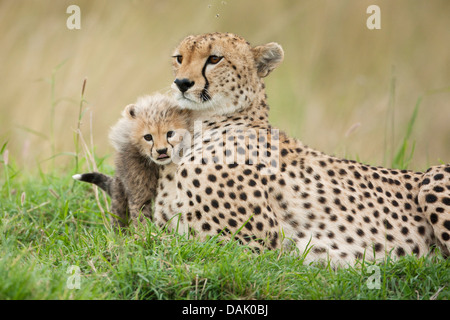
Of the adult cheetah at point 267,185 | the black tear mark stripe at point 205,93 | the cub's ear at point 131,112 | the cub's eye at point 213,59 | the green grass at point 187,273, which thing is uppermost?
the cub's eye at point 213,59

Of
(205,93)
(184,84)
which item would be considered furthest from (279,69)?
(184,84)

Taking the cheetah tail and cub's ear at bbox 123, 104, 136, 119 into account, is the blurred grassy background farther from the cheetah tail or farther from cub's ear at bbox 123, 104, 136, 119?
cub's ear at bbox 123, 104, 136, 119

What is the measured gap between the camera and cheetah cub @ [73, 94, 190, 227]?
14.6 feet

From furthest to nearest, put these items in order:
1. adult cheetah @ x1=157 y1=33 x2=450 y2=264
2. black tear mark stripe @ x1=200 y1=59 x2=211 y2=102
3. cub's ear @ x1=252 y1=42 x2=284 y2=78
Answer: cub's ear @ x1=252 y1=42 x2=284 y2=78 < black tear mark stripe @ x1=200 y1=59 x2=211 y2=102 < adult cheetah @ x1=157 y1=33 x2=450 y2=264

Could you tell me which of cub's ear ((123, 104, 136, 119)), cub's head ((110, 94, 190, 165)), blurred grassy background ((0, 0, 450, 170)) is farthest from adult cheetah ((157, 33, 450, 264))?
blurred grassy background ((0, 0, 450, 170))

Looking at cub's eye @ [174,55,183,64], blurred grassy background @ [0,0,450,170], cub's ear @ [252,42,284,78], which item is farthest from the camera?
blurred grassy background @ [0,0,450,170]

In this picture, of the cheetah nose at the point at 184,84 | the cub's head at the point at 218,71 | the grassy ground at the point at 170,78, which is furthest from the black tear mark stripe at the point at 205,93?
the grassy ground at the point at 170,78

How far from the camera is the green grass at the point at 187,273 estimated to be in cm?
322

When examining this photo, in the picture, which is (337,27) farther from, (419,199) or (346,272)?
(346,272)

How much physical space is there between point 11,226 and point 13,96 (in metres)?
Result: 3.39

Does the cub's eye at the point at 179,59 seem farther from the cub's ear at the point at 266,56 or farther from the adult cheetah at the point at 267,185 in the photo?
the cub's ear at the point at 266,56

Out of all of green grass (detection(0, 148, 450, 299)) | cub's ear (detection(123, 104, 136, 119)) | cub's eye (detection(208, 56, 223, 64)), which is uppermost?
cub's eye (detection(208, 56, 223, 64))

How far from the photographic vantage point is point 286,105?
26.7 feet
